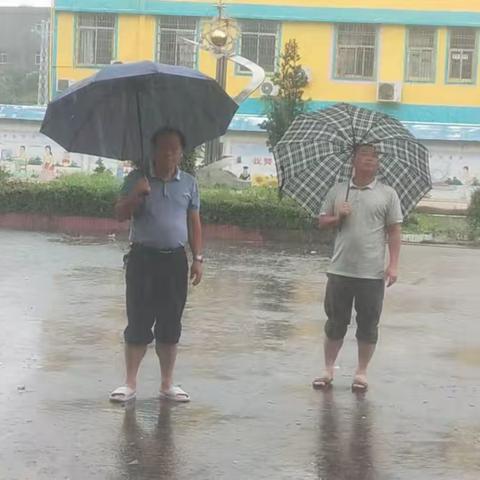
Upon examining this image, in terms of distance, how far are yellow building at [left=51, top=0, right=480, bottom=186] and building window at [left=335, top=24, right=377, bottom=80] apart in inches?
1.3

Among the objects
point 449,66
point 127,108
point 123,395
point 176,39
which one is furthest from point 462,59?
point 123,395

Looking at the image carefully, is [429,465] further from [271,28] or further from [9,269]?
[271,28]

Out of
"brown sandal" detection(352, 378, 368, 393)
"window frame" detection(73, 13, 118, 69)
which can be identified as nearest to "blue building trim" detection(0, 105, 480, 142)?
"window frame" detection(73, 13, 118, 69)

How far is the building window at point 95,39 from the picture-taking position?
3353cm

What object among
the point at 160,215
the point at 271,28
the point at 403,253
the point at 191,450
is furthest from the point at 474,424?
the point at 271,28

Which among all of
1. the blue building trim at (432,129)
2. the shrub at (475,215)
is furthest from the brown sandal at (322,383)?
the blue building trim at (432,129)

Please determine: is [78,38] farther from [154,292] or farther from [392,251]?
[154,292]

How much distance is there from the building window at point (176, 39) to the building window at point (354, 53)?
15.9 ft

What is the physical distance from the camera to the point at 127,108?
589cm

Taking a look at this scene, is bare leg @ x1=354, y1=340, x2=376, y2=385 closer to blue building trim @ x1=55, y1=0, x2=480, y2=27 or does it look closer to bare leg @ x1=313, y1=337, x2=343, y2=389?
bare leg @ x1=313, y1=337, x2=343, y2=389

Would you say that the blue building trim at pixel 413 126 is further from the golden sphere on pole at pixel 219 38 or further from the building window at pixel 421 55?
the golden sphere on pole at pixel 219 38

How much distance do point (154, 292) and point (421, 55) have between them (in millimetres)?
28078

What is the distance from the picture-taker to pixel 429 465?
502 centimetres

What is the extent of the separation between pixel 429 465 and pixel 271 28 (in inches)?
1138
